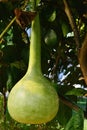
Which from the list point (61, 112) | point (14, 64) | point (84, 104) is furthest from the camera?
point (84, 104)

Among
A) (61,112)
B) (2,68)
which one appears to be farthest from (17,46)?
(61,112)

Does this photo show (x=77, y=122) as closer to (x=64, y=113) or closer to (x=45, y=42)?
(x=64, y=113)

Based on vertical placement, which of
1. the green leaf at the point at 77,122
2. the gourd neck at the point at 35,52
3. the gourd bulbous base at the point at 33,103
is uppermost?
the gourd neck at the point at 35,52

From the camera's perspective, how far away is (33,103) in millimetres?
981

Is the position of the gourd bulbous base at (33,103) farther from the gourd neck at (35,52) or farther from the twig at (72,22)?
the twig at (72,22)

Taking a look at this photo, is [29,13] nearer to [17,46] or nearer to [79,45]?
[79,45]

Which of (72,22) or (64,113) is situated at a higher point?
(72,22)

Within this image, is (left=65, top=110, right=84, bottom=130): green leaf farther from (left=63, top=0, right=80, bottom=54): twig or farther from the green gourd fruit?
(left=63, top=0, right=80, bottom=54): twig

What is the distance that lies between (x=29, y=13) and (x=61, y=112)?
1.07 ft

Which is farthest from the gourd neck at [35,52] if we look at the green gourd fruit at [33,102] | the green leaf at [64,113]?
the green leaf at [64,113]

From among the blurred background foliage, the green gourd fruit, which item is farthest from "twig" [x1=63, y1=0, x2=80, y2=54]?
the green gourd fruit

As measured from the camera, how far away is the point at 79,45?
3.66 ft

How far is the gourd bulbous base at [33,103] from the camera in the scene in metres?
0.98

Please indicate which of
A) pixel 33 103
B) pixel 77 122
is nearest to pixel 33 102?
pixel 33 103
